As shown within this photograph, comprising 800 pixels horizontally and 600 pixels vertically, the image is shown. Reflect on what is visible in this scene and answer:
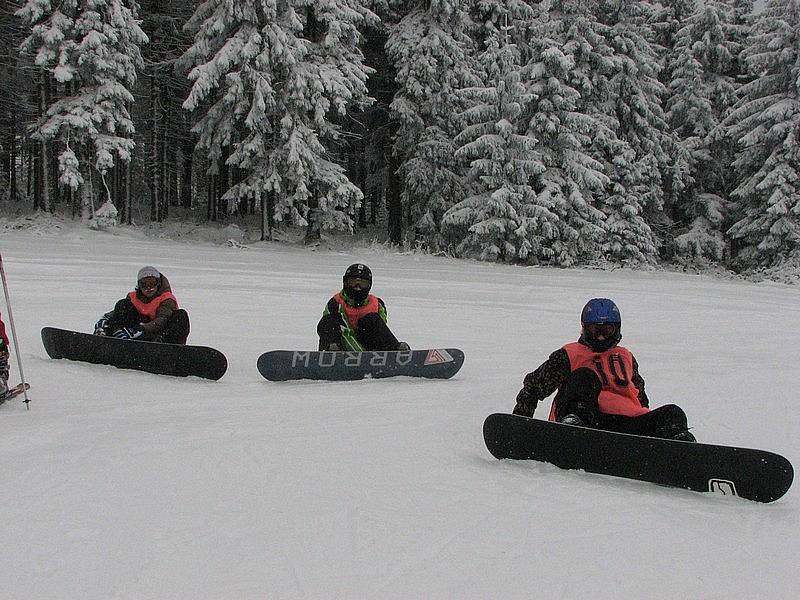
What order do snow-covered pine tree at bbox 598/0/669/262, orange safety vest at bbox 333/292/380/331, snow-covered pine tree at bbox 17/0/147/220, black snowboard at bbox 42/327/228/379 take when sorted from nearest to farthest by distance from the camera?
black snowboard at bbox 42/327/228/379
orange safety vest at bbox 333/292/380/331
snow-covered pine tree at bbox 17/0/147/220
snow-covered pine tree at bbox 598/0/669/262

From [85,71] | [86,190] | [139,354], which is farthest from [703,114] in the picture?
[139,354]

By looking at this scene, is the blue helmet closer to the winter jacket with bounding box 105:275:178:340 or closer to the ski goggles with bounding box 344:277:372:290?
the ski goggles with bounding box 344:277:372:290

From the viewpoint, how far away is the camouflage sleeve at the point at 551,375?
486cm

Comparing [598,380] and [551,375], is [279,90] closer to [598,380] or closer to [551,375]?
[551,375]

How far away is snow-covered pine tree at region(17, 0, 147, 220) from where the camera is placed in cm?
2242

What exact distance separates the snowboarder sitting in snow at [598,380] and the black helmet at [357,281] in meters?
3.19

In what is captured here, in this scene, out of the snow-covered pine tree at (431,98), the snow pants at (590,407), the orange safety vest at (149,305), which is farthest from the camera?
the snow-covered pine tree at (431,98)

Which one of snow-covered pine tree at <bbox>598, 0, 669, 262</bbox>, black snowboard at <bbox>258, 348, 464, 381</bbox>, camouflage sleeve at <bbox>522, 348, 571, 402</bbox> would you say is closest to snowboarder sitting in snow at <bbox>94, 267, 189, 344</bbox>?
black snowboard at <bbox>258, 348, 464, 381</bbox>

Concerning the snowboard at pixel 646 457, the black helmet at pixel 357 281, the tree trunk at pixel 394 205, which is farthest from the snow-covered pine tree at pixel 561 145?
the snowboard at pixel 646 457

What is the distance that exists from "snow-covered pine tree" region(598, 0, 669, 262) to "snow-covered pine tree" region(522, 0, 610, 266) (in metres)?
1.71

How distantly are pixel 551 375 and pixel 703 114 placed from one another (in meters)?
28.7

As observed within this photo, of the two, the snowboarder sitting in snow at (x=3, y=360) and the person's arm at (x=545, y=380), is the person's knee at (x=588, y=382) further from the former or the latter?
the snowboarder sitting in snow at (x=3, y=360)

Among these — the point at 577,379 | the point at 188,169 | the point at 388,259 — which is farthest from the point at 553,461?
the point at 188,169

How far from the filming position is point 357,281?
303 inches
